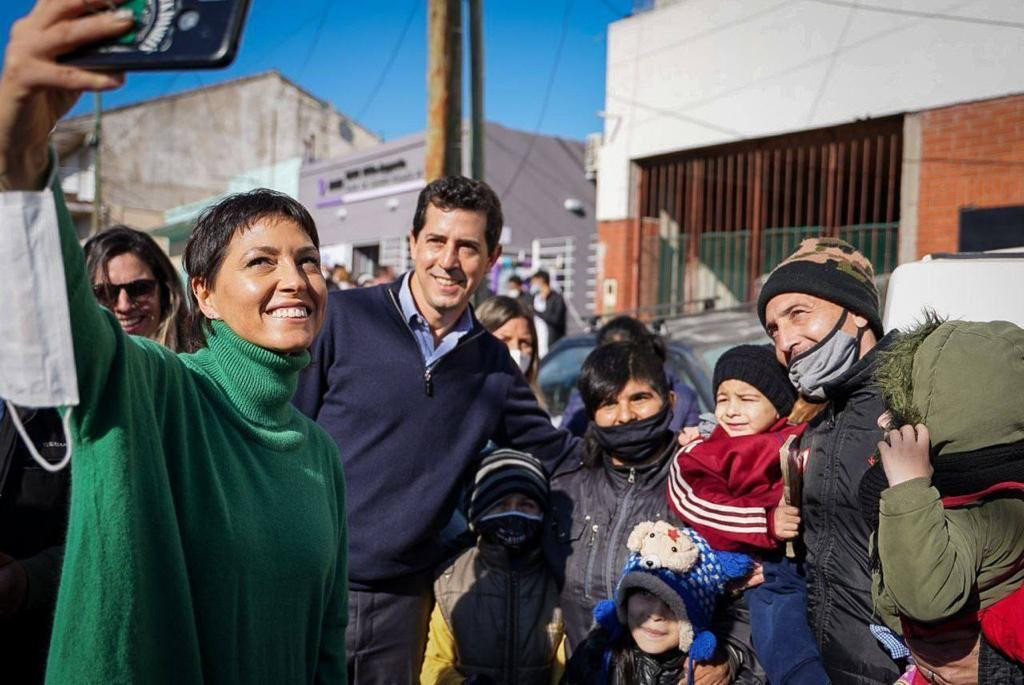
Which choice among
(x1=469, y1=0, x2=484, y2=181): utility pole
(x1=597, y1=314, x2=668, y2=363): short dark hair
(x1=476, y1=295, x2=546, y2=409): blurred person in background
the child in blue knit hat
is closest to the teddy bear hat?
the child in blue knit hat

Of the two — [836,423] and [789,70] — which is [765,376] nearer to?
[836,423]

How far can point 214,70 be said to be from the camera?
1121 mm

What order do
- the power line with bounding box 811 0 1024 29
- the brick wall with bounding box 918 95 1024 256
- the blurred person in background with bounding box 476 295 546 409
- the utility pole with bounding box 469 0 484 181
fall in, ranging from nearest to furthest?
the blurred person in background with bounding box 476 295 546 409 < the utility pole with bounding box 469 0 484 181 < the power line with bounding box 811 0 1024 29 < the brick wall with bounding box 918 95 1024 256

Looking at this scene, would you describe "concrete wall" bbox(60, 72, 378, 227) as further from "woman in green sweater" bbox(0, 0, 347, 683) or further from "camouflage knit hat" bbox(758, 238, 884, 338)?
Answer: "woman in green sweater" bbox(0, 0, 347, 683)

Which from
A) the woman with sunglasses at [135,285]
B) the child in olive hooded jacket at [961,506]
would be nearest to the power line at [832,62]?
the child in olive hooded jacket at [961,506]

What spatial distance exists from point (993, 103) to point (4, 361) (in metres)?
11.1

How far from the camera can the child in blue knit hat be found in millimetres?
2445

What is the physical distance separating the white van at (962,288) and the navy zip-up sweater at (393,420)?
157 centimetres

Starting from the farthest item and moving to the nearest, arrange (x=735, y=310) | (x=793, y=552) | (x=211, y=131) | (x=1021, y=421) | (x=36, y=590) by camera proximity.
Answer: (x=211, y=131)
(x=735, y=310)
(x=793, y=552)
(x=36, y=590)
(x=1021, y=421)

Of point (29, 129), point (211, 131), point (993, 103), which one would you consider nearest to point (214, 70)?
point (29, 129)

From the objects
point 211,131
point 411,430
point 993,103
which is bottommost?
point 411,430

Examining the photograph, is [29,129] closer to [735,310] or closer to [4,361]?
[4,361]

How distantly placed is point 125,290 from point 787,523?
2469 mm

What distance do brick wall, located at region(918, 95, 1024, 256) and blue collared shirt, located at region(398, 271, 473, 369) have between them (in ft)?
29.6
